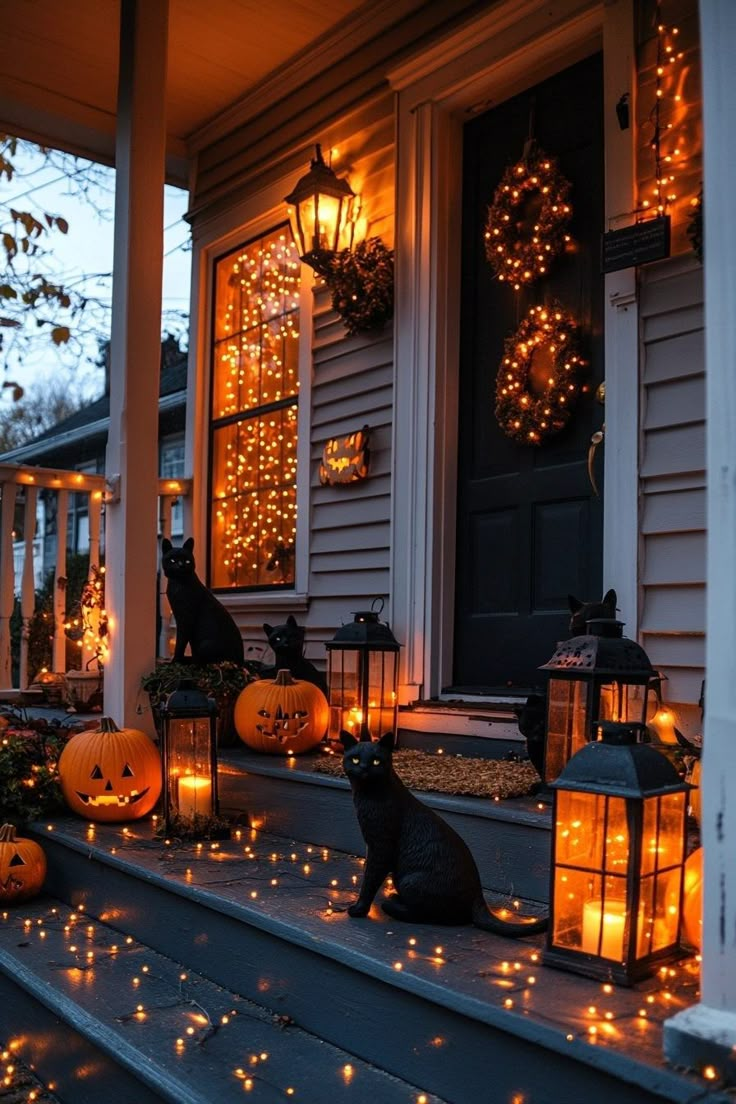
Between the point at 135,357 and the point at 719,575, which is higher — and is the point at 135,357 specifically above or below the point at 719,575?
above

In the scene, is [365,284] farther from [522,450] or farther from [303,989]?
[303,989]

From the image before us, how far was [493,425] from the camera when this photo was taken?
4156 mm

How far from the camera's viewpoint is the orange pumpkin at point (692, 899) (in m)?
2.13

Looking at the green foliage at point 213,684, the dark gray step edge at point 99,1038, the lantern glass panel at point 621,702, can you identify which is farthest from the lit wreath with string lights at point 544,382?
the dark gray step edge at point 99,1038

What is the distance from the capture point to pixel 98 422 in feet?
40.4

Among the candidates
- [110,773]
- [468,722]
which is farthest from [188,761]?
[468,722]

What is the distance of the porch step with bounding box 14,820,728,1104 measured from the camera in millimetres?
1720

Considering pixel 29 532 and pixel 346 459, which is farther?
pixel 29 532

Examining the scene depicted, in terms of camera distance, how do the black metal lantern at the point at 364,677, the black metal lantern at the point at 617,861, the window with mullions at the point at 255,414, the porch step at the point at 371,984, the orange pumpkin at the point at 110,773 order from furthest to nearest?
the window with mullions at the point at 255,414 < the black metal lantern at the point at 364,677 < the orange pumpkin at the point at 110,773 < the black metal lantern at the point at 617,861 < the porch step at the point at 371,984

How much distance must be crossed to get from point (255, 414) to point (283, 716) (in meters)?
2.27

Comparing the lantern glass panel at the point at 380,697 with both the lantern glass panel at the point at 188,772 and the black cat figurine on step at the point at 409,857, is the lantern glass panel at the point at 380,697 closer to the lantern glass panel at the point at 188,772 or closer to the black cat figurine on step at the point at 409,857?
the lantern glass panel at the point at 188,772

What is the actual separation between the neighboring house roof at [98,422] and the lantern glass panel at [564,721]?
8301mm

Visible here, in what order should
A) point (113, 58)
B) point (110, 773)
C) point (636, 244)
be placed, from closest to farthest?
point (636, 244), point (110, 773), point (113, 58)

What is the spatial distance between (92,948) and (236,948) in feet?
2.04
